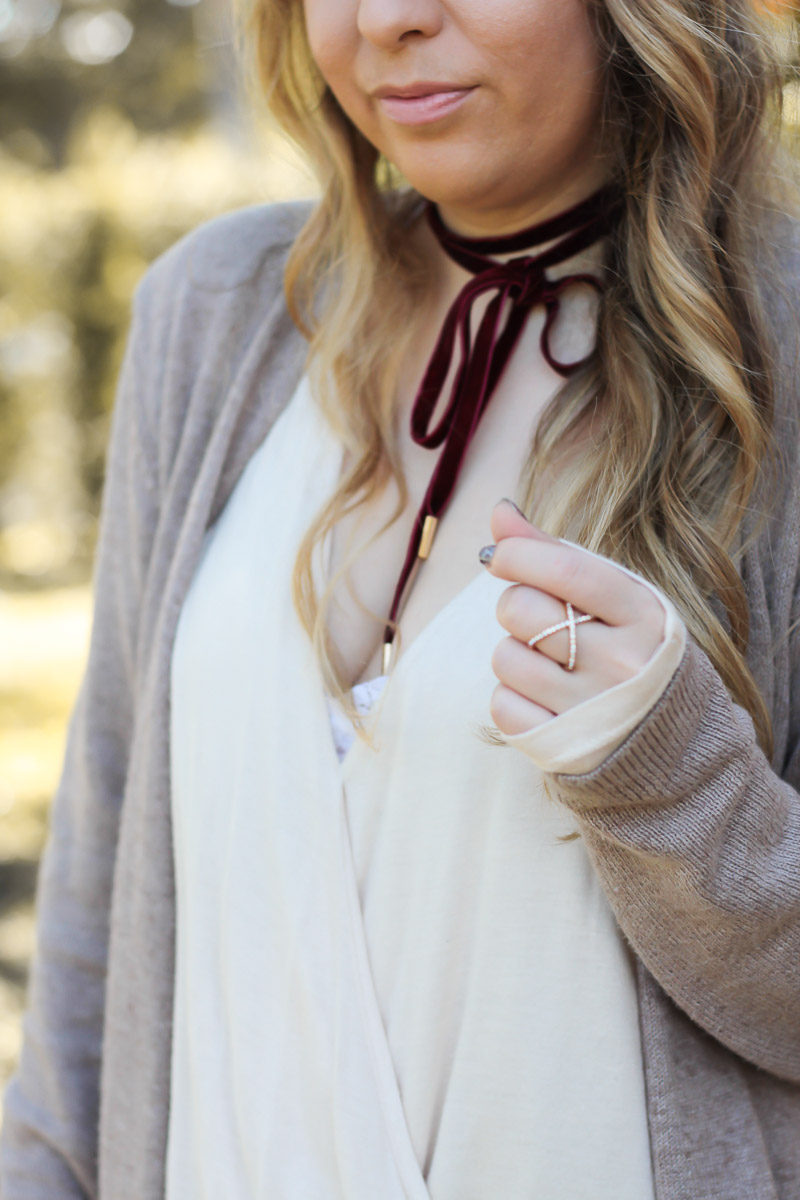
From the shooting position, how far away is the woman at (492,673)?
1081mm

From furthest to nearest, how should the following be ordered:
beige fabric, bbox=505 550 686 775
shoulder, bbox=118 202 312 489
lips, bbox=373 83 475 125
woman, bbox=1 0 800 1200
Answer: shoulder, bbox=118 202 312 489 → lips, bbox=373 83 475 125 → woman, bbox=1 0 800 1200 → beige fabric, bbox=505 550 686 775

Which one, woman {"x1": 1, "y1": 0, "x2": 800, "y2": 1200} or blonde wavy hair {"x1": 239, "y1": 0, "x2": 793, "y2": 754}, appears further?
blonde wavy hair {"x1": 239, "y1": 0, "x2": 793, "y2": 754}

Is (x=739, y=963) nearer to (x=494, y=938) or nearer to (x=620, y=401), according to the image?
(x=494, y=938)

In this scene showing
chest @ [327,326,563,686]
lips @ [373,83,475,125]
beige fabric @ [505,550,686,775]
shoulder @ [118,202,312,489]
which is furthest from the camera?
shoulder @ [118,202,312,489]

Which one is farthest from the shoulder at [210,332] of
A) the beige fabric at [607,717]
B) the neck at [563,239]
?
the beige fabric at [607,717]

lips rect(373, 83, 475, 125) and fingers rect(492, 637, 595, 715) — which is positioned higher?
lips rect(373, 83, 475, 125)

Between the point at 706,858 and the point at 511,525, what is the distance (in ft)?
1.15

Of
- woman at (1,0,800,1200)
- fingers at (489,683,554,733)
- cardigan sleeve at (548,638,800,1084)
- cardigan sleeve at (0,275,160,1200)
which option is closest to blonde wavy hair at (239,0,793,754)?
woman at (1,0,800,1200)

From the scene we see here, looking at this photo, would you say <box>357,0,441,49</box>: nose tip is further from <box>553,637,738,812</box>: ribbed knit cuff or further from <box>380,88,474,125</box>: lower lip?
<box>553,637,738,812</box>: ribbed knit cuff

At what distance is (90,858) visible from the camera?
1.60m

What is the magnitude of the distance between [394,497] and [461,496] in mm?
95

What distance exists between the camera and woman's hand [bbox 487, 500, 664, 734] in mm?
958

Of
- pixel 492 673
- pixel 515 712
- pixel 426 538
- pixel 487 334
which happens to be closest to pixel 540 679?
pixel 515 712

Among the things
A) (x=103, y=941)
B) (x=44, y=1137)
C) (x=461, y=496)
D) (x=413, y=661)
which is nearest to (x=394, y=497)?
(x=461, y=496)
